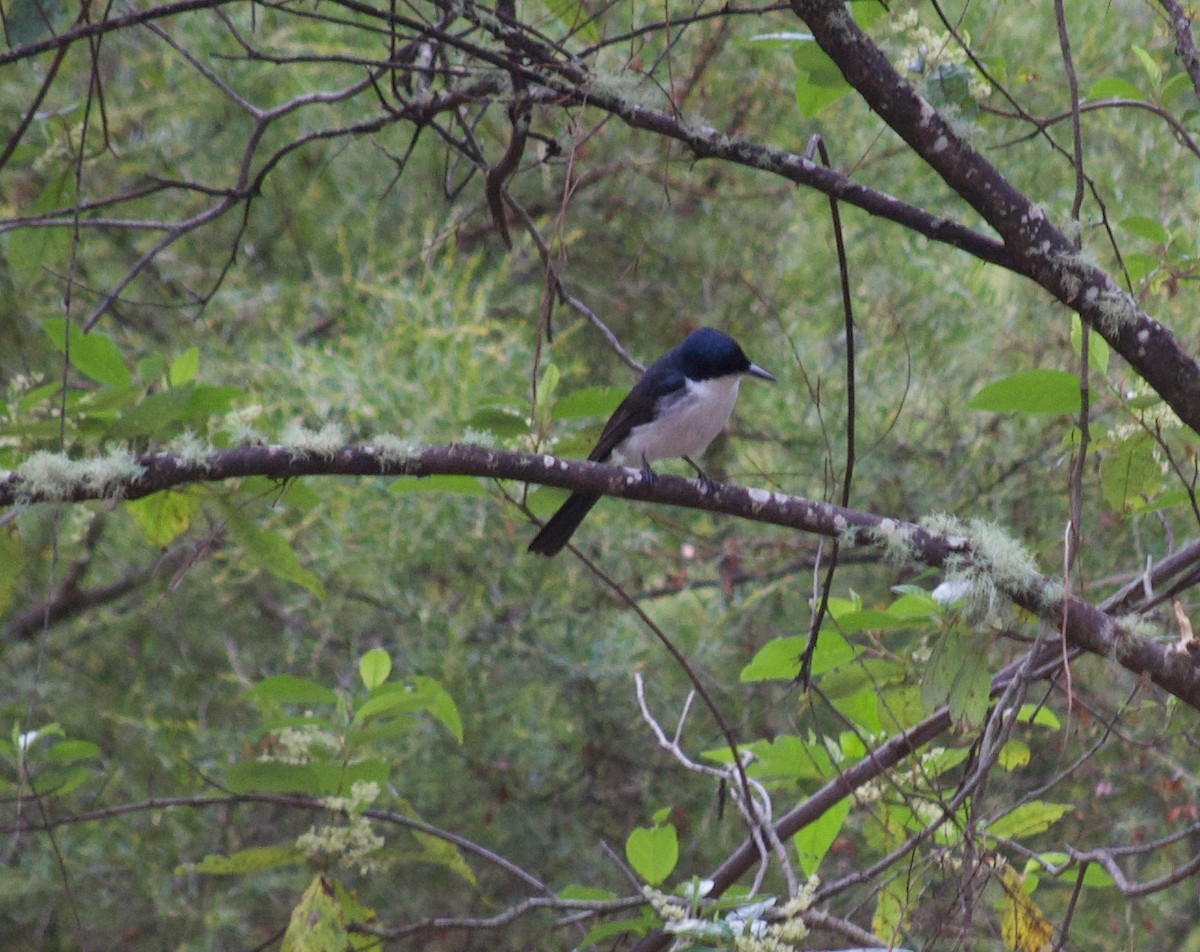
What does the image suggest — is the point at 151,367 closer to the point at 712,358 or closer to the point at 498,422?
the point at 498,422

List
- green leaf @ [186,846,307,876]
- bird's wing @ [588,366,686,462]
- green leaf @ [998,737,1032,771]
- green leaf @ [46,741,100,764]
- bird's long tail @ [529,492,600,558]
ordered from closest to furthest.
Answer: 1. green leaf @ [998,737,1032,771]
2. green leaf @ [186,846,307,876]
3. green leaf @ [46,741,100,764]
4. bird's long tail @ [529,492,600,558]
5. bird's wing @ [588,366,686,462]

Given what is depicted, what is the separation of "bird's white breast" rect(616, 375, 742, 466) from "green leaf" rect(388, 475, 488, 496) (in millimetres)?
1327

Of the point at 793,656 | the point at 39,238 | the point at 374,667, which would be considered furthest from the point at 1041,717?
the point at 39,238

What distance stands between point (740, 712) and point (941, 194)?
142 centimetres

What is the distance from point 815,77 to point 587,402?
0.46 meters

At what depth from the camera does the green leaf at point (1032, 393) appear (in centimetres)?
147

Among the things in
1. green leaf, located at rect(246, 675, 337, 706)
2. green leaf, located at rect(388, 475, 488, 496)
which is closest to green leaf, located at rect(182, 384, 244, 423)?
green leaf, located at rect(388, 475, 488, 496)

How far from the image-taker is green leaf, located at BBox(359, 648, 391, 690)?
205 cm

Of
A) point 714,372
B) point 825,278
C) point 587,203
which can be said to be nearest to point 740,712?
point 714,372

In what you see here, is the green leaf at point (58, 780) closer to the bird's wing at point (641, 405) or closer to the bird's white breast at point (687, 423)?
the bird's wing at point (641, 405)

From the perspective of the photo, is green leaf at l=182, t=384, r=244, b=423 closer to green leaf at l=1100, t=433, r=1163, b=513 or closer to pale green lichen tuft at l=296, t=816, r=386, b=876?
pale green lichen tuft at l=296, t=816, r=386, b=876

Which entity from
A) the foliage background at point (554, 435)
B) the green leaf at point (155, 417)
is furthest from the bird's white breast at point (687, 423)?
the green leaf at point (155, 417)

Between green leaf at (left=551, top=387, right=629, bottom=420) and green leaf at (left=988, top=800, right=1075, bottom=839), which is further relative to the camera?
green leaf at (left=988, top=800, right=1075, bottom=839)

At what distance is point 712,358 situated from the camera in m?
3.04
